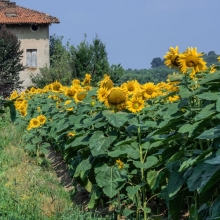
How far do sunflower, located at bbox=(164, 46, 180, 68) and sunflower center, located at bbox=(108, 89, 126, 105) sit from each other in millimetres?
648

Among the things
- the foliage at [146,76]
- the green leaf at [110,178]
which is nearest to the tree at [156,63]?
the foliage at [146,76]

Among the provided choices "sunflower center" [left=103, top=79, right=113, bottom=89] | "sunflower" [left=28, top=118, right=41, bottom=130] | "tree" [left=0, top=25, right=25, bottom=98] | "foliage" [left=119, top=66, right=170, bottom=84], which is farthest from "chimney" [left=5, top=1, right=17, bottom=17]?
"sunflower center" [left=103, top=79, right=113, bottom=89]

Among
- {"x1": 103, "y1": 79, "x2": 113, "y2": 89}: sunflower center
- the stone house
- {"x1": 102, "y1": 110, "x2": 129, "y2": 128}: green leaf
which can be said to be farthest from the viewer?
the stone house

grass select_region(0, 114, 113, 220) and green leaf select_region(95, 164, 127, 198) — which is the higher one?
green leaf select_region(95, 164, 127, 198)

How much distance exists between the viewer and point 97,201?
5.57m

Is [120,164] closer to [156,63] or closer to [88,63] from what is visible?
[88,63]

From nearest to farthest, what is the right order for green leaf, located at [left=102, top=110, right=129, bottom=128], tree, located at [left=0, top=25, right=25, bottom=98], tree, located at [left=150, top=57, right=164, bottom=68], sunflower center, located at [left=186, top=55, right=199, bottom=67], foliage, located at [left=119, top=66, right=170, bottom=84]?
sunflower center, located at [left=186, top=55, right=199, bottom=67] → green leaf, located at [left=102, top=110, right=129, bottom=128] → tree, located at [left=0, top=25, right=25, bottom=98] → foliage, located at [left=119, top=66, right=170, bottom=84] → tree, located at [left=150, top=57, right=164, bottom=68]

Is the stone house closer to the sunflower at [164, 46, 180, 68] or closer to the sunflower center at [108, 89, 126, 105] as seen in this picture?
the sunflower center at [108, 89, 126, 105]

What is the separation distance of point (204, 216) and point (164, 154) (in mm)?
587

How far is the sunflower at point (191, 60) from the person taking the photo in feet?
12.8

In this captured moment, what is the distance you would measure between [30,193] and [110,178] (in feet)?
5.63

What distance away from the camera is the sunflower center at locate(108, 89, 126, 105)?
4656mm

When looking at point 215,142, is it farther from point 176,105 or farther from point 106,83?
point 106,83

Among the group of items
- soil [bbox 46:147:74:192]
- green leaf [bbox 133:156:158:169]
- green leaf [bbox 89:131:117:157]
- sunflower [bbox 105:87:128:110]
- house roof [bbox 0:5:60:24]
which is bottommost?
soil [bbox 46:147:74:192]
